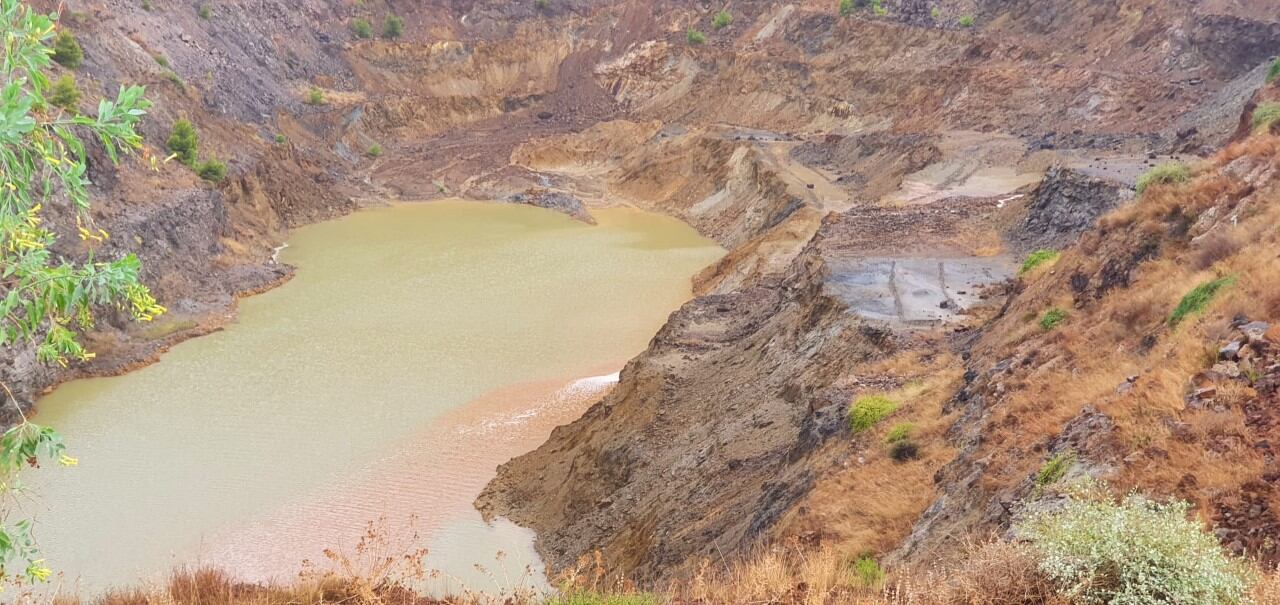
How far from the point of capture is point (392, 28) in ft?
279

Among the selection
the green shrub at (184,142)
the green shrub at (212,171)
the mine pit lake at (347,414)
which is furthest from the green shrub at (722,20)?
the green shrub at (184,142)

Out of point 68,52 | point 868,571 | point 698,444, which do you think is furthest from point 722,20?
point 868,571

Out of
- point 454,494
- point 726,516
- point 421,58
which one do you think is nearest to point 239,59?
point 421,58

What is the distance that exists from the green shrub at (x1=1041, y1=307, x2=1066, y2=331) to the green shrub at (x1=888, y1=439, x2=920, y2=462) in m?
3.71

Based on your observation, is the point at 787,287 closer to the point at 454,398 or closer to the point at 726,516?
the point at 454,398

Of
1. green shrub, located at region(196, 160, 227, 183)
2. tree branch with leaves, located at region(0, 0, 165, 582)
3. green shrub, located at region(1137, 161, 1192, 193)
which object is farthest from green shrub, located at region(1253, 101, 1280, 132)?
green shrub, located at region(196, 160, 227, 183)

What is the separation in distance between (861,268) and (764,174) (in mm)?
26721

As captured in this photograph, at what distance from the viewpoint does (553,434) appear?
24562 millimetres

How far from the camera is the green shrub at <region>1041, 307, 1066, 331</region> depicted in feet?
50.9

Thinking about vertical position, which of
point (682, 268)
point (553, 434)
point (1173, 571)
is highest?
point (1173, 571)

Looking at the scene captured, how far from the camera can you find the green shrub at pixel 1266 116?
2134cm

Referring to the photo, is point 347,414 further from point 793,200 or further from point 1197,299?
point 793,200

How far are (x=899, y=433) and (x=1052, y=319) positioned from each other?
380cm

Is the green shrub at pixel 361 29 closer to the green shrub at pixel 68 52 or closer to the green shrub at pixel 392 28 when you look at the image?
the green shrub at pixel 392 28
